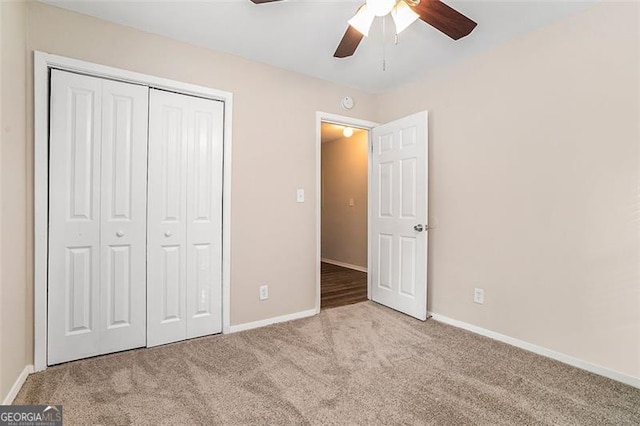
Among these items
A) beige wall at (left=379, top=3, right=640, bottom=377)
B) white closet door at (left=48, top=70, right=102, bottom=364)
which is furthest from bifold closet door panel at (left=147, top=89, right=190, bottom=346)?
beige wall at (left=379, top=3, right=640, bottom=377)

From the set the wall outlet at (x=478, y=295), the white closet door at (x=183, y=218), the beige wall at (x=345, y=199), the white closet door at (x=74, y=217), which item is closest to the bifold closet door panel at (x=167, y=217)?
the white closet door at (x=183, y=218)

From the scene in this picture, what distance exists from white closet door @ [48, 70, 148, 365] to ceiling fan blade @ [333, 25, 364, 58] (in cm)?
151

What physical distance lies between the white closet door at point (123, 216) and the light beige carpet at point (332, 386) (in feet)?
0.70

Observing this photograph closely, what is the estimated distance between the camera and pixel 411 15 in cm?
172

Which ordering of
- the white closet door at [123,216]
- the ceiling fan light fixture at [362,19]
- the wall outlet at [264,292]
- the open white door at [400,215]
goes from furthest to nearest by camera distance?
the open white door at [400,215], the wall outlet at [264,292], the white closet door at [123,216], the ceiling fan light fixture at [362,19]

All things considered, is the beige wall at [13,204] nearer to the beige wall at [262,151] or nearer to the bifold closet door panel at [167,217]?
the beige wall at [262,151]

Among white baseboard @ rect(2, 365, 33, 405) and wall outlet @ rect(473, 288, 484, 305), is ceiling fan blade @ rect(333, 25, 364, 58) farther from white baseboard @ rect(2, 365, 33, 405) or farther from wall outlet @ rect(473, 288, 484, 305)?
white baseboard @ rect(2, 365, 33, 405)

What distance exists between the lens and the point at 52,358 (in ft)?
7.07

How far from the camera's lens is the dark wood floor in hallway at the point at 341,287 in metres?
3.75

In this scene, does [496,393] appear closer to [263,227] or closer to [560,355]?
[560,355]

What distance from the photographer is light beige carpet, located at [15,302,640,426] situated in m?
1.67

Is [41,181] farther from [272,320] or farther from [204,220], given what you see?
[272,320]


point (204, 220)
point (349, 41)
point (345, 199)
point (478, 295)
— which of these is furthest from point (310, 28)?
point (345, 199)

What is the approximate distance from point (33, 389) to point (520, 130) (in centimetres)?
365
